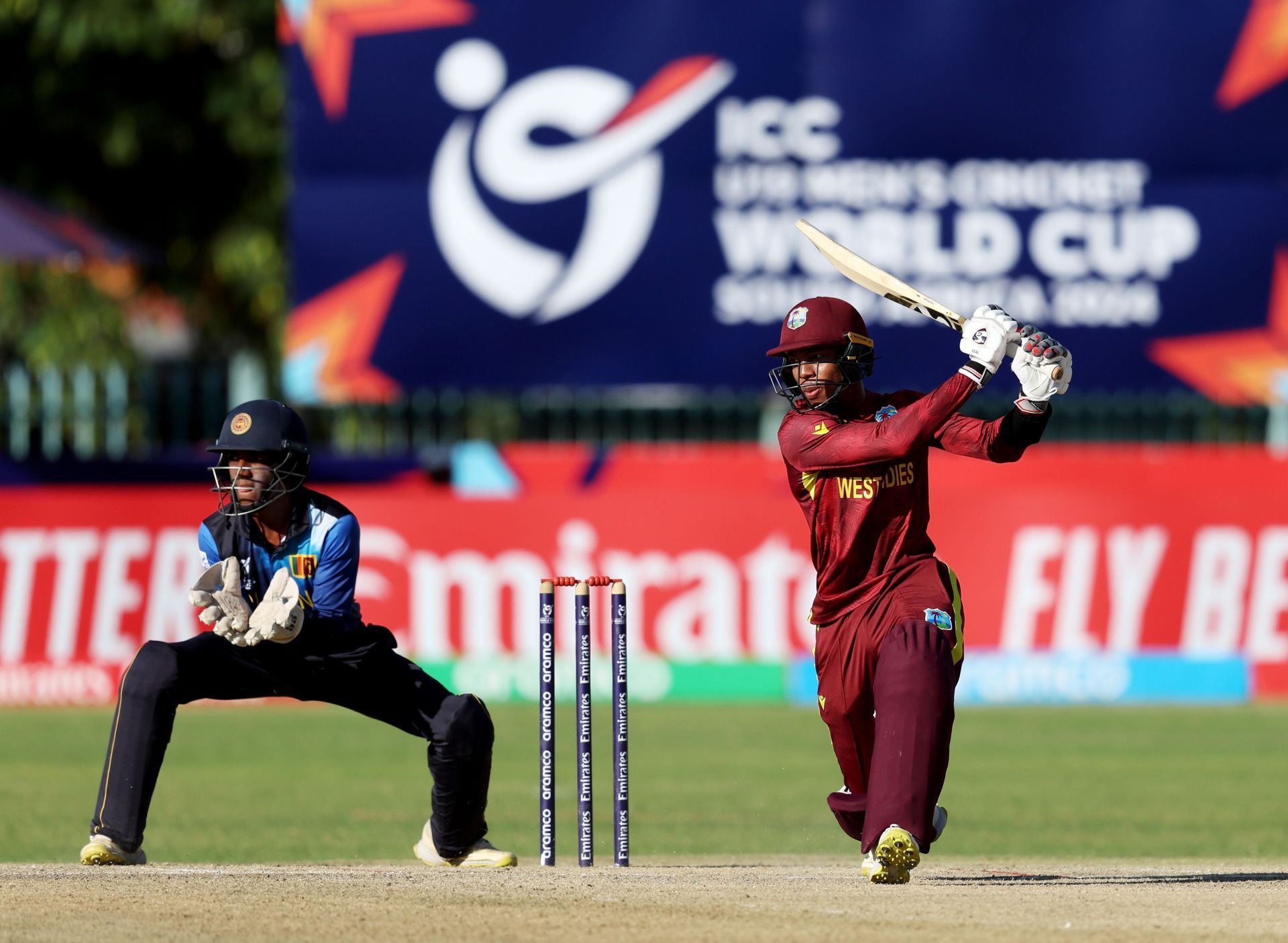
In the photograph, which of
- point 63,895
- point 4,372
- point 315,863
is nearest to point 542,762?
point 315,863

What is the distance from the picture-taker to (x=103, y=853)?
25.1ft

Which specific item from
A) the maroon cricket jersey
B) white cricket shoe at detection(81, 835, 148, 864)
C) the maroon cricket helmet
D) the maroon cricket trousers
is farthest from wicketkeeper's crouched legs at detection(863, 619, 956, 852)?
white cricket shoe at detection(81, 835, 148, 864)

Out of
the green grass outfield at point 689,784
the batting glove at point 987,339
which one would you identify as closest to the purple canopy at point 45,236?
the green grass outfield at point 689,784

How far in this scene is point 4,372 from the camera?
2250 cm

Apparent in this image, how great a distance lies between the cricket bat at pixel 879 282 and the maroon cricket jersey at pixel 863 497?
Result: 1.03ft

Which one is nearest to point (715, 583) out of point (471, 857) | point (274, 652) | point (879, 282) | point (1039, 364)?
point (471, 857)

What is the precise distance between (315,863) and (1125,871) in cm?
320

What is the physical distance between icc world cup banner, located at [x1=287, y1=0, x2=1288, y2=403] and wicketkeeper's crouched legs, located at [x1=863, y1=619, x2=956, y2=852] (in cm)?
922

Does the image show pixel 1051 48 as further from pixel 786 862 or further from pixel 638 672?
pixel 786 862

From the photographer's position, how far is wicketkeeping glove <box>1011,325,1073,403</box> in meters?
7.08

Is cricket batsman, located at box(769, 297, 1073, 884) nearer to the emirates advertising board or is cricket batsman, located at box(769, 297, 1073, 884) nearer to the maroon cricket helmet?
the maroon cricket helmet

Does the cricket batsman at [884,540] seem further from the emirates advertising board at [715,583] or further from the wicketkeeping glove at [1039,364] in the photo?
the emirates advertising board at [715,583]

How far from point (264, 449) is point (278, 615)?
65 cm

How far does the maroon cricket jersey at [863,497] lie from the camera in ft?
23.9
